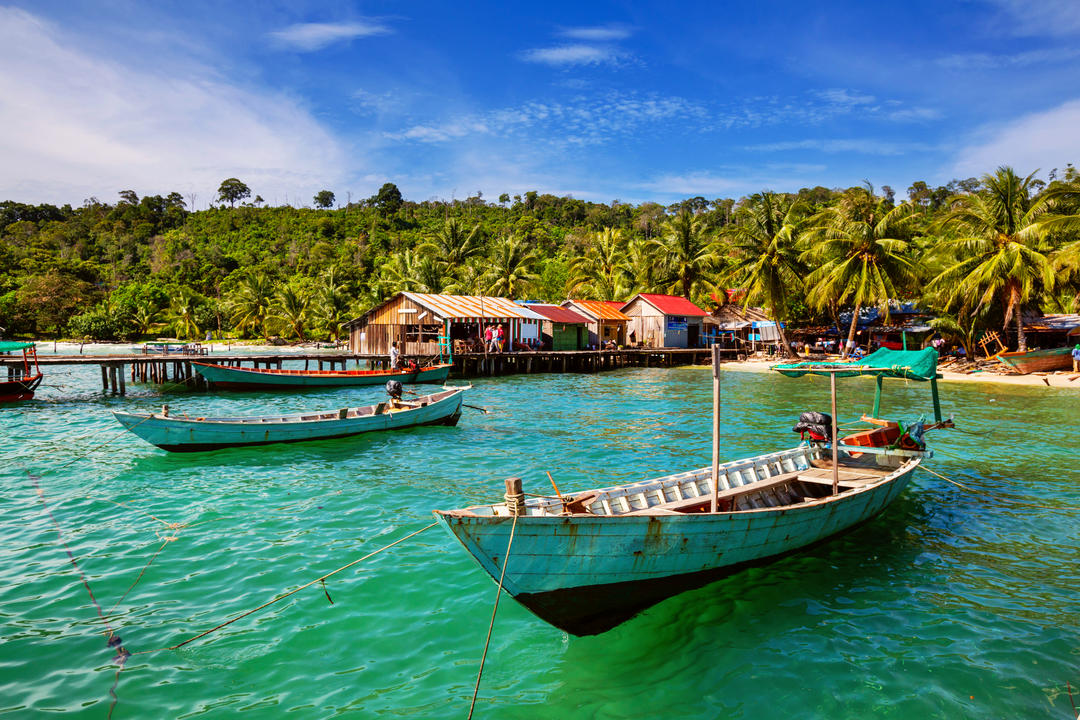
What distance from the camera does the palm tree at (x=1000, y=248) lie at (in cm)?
3019

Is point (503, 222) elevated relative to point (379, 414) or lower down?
elevated

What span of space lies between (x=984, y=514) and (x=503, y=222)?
83.6 m

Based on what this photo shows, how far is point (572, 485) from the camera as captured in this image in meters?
12.4

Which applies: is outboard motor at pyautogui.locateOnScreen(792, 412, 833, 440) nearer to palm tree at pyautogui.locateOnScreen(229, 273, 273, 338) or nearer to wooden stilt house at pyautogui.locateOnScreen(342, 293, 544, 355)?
wooden stilt house at pyautogui.locateOnScreen(342, 293, 544, 355)

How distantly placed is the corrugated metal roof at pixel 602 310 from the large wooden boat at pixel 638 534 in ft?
122

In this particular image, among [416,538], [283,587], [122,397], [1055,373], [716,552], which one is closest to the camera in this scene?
[716,552]

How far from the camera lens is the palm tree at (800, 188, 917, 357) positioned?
35.9 metres

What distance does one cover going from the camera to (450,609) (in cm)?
729

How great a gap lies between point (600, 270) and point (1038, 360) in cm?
3429

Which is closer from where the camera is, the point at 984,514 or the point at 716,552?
the point at 716,552

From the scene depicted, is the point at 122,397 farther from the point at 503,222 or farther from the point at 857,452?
the point at 503,222

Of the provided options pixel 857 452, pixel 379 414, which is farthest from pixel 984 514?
pixel 379 414

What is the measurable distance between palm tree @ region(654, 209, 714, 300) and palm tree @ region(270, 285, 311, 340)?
33.9 meters

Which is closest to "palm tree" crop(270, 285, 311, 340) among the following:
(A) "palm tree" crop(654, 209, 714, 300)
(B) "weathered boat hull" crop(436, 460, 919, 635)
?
(A) "palm tree" crop(654, 209, 714, 300)
